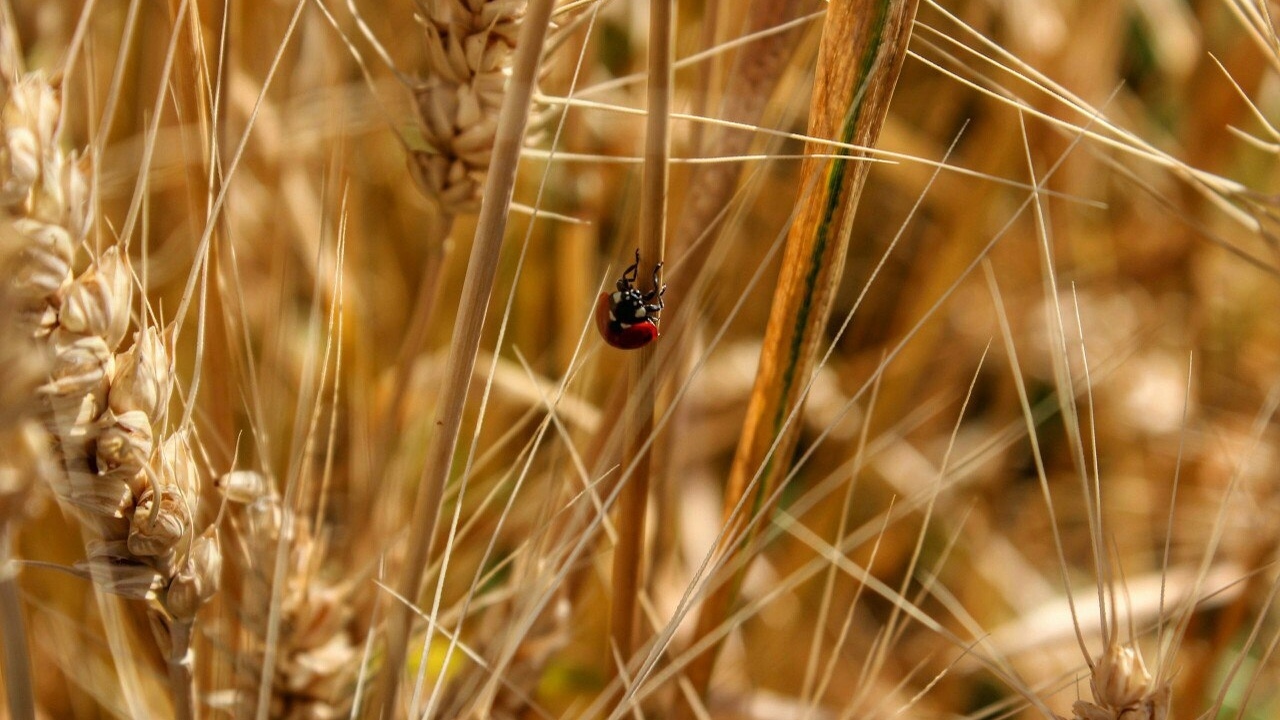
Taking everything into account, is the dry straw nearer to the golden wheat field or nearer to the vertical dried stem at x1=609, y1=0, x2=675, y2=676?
the golden wheat field

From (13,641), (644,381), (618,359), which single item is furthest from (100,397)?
(618,359)

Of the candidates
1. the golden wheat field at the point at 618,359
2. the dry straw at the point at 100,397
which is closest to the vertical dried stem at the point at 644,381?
the golden wheat field at the point at 618,359

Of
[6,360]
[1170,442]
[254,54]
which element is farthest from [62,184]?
[1170,442]

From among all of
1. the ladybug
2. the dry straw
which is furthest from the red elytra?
the dry straw

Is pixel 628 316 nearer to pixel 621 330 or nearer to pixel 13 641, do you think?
pixel 621 330

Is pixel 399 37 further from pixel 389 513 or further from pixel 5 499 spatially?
pixel 5 499

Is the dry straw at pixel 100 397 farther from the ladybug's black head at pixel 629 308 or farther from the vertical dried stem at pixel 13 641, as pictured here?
the ladybug's black head at pixel 629 308
